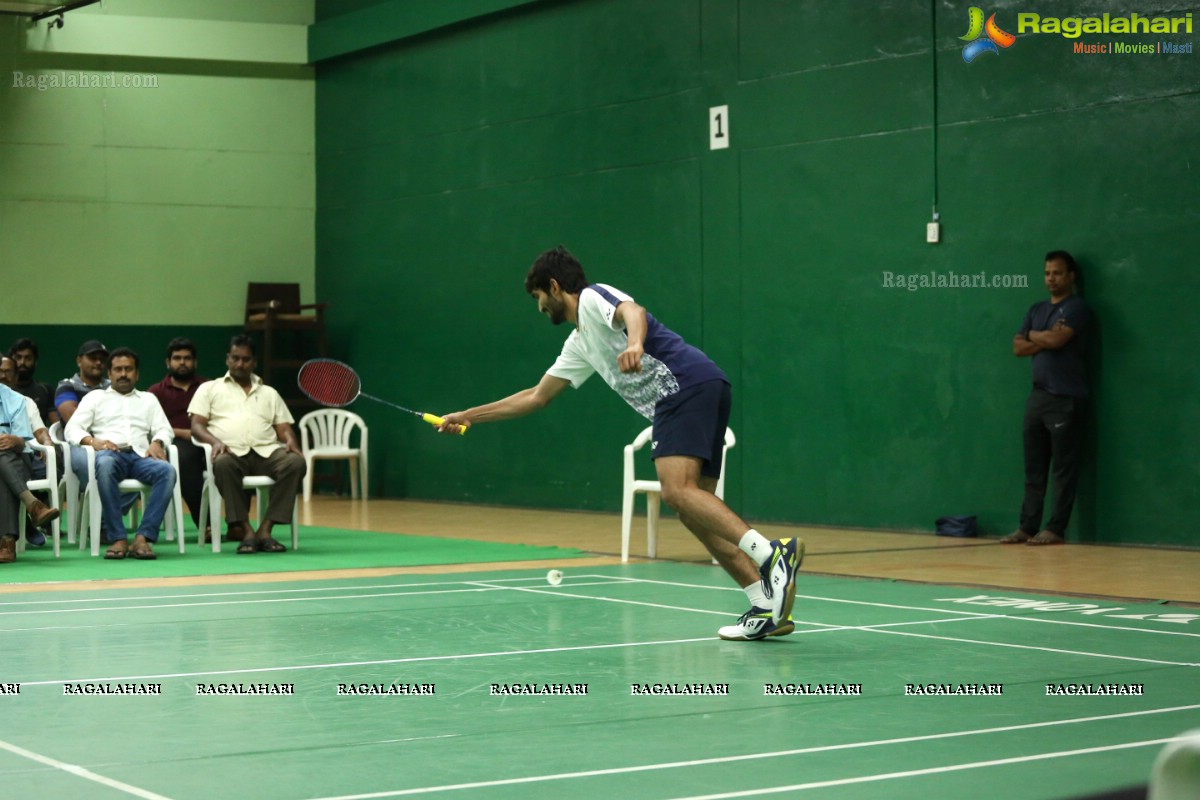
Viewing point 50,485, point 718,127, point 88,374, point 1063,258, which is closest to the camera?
point 50,485

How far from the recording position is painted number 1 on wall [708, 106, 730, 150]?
13.5 m

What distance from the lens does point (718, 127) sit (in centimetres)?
1353

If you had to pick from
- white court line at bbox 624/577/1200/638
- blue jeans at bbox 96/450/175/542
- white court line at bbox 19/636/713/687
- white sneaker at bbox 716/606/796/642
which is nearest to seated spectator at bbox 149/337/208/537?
blue jeans at bbox 96/450/175/542

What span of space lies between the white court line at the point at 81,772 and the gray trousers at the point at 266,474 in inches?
252

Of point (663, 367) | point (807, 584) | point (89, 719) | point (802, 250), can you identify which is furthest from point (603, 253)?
point (89, 719)

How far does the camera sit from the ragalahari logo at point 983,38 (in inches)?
451

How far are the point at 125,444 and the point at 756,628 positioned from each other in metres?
5.67

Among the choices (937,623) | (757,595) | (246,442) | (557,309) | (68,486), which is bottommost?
(937,623)

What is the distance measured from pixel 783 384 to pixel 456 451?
179 inches

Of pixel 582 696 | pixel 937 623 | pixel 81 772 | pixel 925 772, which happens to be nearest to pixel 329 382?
pixel 937 623

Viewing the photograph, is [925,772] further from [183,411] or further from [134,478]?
[183,411]

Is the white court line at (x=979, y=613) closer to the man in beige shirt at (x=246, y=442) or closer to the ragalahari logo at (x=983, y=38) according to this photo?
the man in beige shirt at (x=246, y=442)

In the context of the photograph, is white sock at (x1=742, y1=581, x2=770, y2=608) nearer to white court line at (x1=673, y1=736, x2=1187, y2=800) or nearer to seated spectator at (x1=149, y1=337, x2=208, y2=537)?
white court line at (x1=673, y1=736, x2=1187, y2=800)

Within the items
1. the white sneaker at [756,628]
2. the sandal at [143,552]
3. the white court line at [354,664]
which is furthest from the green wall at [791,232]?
the white court line at [354,664]
